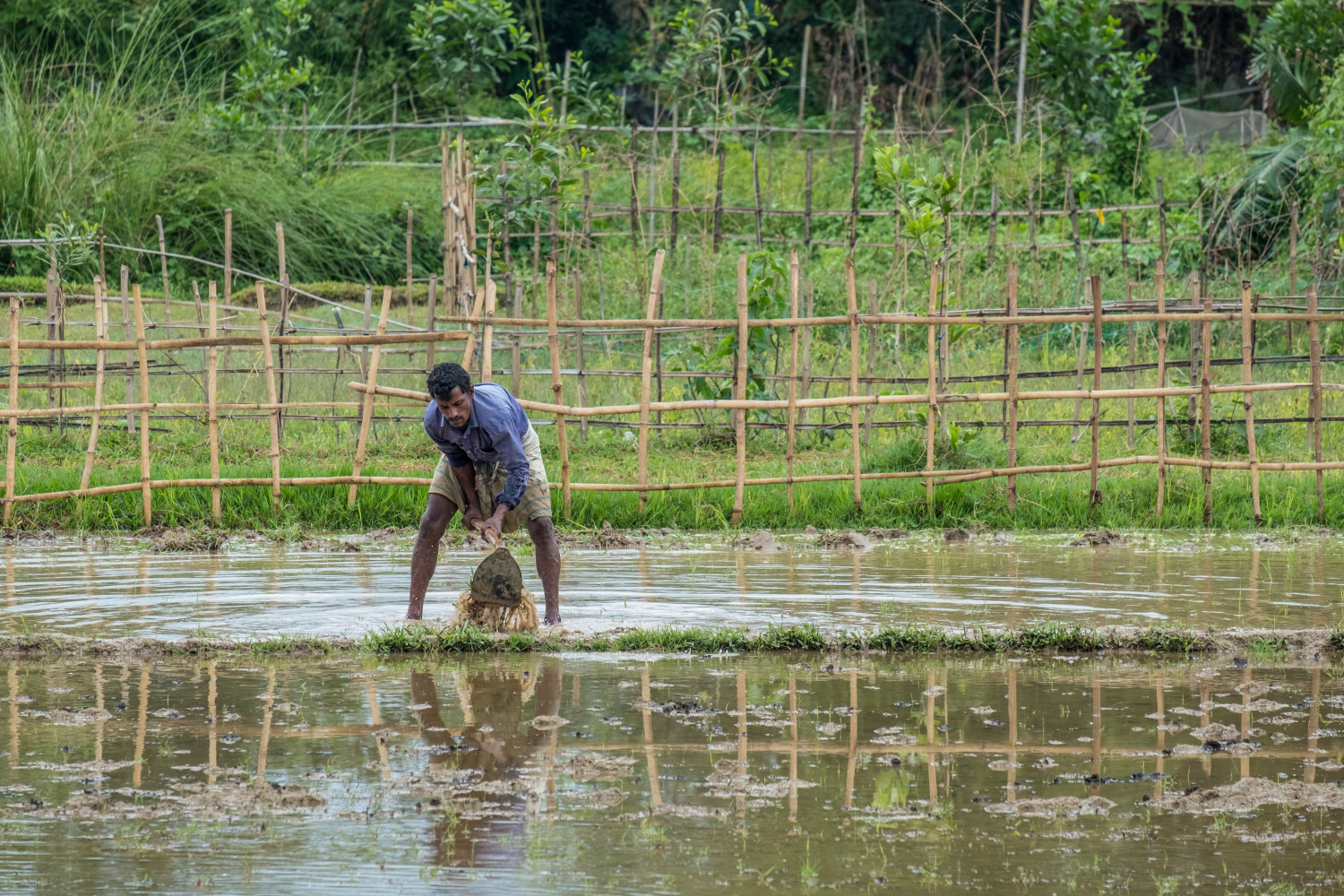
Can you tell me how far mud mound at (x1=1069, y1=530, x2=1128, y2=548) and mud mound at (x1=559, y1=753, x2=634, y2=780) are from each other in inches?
193

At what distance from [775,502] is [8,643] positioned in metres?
4.78

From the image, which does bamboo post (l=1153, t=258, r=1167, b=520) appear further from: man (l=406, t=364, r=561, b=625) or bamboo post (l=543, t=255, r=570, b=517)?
man (l=406, t=364, r=561, b=625)

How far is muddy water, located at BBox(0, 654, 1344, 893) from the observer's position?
3.54 metres

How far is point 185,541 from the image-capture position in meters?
8.55

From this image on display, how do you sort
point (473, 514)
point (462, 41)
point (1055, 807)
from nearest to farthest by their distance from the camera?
1. point (1055, 807)
2. point (473, 514)
3. point (462, 41)

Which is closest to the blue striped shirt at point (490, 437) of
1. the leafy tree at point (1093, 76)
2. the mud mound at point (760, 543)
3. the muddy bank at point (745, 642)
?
the muddy bank at point (745, 642)

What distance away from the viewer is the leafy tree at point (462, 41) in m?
17.9

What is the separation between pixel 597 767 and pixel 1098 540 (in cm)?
520

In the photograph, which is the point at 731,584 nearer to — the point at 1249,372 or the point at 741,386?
the point at 741,386

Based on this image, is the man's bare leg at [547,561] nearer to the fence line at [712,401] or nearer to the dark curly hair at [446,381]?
the dark curly hair at [446,381]

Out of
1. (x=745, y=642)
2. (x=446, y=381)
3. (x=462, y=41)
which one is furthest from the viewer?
(x=462, y=41)

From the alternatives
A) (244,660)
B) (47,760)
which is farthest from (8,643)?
(47,760)

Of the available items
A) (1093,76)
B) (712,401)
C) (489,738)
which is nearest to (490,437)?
(489,738)

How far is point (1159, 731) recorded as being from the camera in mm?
4770
